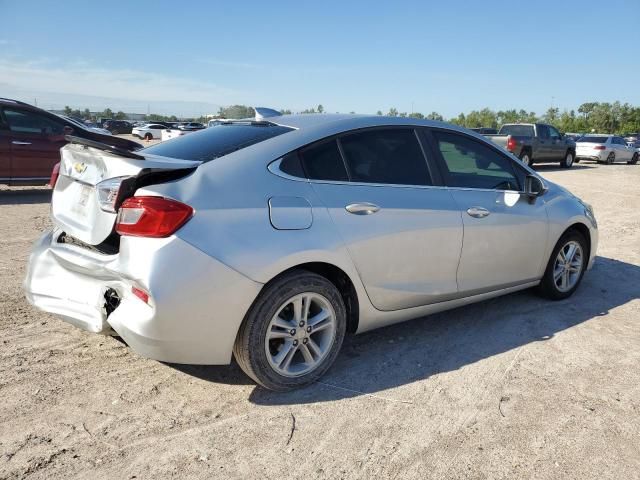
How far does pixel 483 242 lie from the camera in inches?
155

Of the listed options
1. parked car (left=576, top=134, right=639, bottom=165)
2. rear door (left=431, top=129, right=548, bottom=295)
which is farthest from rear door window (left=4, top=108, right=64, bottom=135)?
parked car (left=576, top=134, right=639, bottom=165)

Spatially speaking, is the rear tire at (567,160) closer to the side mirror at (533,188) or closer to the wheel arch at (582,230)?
the wheel arch at (582,230)

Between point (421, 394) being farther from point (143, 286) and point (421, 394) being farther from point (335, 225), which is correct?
point (143, 286)

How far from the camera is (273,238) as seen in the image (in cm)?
284

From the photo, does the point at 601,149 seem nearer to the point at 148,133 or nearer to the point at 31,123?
the point at 31,123

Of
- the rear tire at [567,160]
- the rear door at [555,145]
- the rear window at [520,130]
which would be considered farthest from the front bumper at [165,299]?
the rear tire at [567,160]

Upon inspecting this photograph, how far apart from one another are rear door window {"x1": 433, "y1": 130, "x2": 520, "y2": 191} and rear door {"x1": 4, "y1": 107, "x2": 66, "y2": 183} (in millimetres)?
8051

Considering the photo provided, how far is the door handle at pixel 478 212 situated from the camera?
3846 mm

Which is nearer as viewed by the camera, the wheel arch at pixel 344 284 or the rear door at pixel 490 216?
the wheel arch at pixel 344 284

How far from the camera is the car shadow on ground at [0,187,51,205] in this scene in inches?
366

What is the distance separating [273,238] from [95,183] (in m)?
1.07

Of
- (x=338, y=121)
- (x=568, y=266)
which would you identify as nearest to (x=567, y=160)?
(x=568, y=266)

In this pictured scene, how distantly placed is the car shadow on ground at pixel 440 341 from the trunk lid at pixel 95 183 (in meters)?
1.07

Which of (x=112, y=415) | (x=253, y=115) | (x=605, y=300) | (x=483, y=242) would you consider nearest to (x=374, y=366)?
(x=483, y=242)
